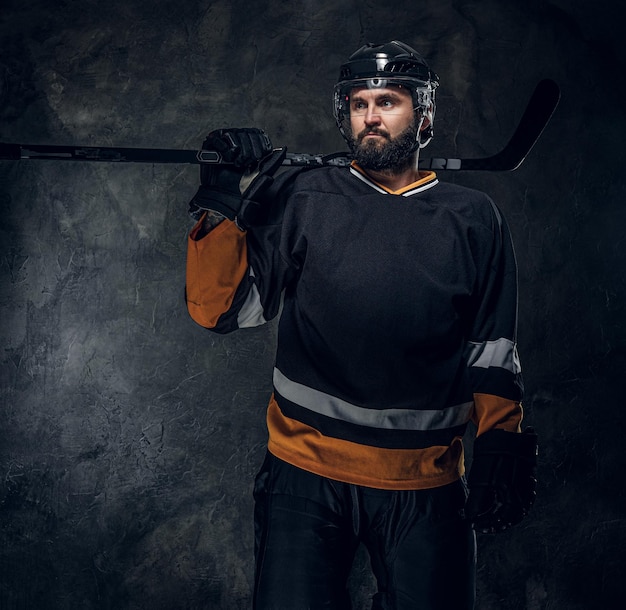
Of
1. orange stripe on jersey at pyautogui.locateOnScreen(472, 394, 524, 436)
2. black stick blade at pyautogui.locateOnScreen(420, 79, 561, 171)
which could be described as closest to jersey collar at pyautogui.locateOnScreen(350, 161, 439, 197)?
black stick blade at pyautogui.locateOnScreen(420, 79, 561, 171)

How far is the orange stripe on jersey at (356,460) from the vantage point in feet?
5.33

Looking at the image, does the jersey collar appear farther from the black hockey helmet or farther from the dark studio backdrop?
the dark studio backdrop

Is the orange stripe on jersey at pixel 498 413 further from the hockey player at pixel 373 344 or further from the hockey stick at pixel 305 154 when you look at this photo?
the hockey stick at pixel 305 154

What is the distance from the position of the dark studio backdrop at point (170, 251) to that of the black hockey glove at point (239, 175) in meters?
0.70

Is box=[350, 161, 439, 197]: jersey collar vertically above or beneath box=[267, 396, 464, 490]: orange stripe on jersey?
above

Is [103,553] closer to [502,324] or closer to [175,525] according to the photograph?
[175,525]

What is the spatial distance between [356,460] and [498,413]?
36cm

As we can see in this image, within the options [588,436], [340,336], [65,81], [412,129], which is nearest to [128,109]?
[65,81]

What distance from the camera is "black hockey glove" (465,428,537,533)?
1.71m

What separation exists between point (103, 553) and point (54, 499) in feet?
0.75

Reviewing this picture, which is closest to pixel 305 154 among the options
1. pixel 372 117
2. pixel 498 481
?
pixel 372 117

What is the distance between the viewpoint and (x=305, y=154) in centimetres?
180

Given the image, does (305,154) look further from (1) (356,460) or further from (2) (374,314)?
(1) (356,460)

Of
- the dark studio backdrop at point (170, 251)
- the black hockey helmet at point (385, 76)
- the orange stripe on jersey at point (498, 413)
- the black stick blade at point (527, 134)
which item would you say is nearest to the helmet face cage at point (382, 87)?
the black hockey helmet at point (385, 76)
